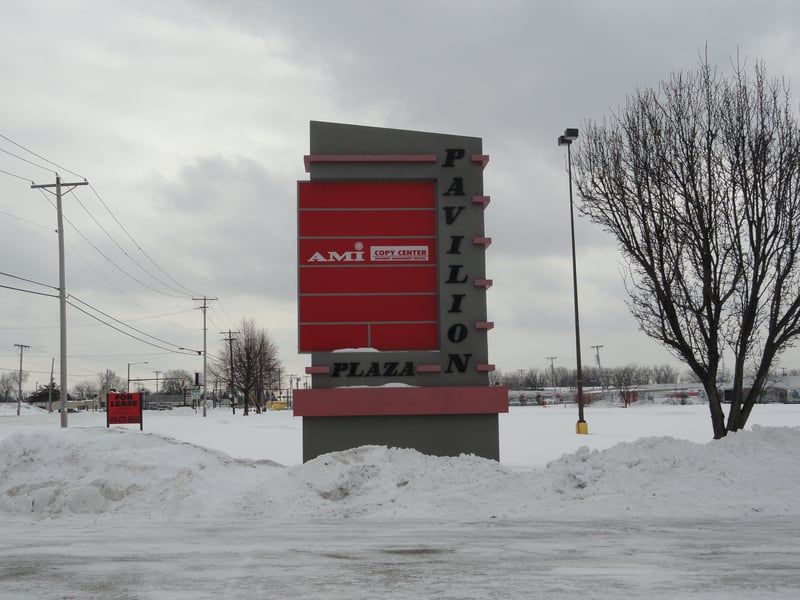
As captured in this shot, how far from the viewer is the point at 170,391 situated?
18662cm

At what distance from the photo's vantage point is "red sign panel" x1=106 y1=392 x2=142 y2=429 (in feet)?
88.5

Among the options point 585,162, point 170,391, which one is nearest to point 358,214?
point 585,162

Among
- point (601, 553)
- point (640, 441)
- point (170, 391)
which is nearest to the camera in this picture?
point (601, 553)

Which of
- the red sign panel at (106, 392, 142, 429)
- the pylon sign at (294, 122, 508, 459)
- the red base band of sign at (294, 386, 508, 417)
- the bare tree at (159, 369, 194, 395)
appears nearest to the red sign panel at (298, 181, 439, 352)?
the pylon sign at (294, 122, 508, 459)

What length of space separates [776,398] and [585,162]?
107 metres

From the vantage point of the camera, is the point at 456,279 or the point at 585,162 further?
the point at 585,162

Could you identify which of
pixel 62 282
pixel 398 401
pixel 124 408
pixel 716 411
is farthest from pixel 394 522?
pixel 62 282

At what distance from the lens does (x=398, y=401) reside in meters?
14.6

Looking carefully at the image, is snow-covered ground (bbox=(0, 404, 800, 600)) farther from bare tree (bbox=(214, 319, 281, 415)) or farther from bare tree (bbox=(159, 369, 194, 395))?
bare tree (bbox=(159, 369, 194, 395))

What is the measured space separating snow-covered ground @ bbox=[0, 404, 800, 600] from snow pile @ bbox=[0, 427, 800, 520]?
34 millimetres

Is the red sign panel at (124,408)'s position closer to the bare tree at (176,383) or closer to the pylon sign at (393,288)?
the pylon sign at (393,288)

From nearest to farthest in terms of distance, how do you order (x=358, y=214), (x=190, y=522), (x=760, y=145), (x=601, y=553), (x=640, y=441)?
(x=601, y=553) → (x=190, y=522) → (x=640, y=441) → (x=760, y=145) → (x=358, y=214)

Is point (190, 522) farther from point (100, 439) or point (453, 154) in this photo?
point (453, 154)

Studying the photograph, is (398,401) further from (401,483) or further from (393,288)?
(401,483)
